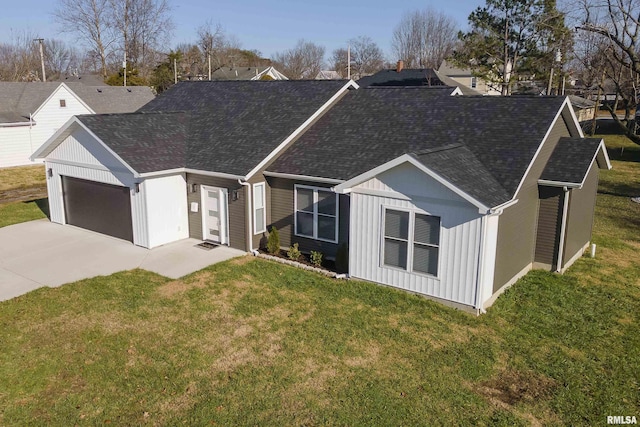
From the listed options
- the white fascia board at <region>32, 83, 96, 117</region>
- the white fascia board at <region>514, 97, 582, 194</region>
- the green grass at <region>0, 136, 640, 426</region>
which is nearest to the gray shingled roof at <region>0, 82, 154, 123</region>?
the white fascia board at <region>32, 83, 96, 117</region>

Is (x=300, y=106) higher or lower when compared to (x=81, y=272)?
higher

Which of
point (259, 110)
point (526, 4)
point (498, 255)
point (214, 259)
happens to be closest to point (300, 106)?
point (259, 110)

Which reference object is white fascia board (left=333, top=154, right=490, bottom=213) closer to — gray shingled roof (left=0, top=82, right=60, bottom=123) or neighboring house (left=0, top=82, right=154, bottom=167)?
neighboring house (left=0, top=82, right=154, bottom=167)

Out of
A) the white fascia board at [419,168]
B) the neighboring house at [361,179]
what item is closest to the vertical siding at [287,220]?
the neighboring house at [361,179]

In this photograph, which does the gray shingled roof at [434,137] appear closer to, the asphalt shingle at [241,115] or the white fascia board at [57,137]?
the asphalt shingle at [241,115]

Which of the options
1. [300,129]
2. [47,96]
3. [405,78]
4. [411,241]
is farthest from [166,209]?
[405,78]

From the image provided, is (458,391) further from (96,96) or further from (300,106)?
(96,96)

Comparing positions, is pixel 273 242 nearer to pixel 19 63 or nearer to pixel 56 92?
pixel 56 92
